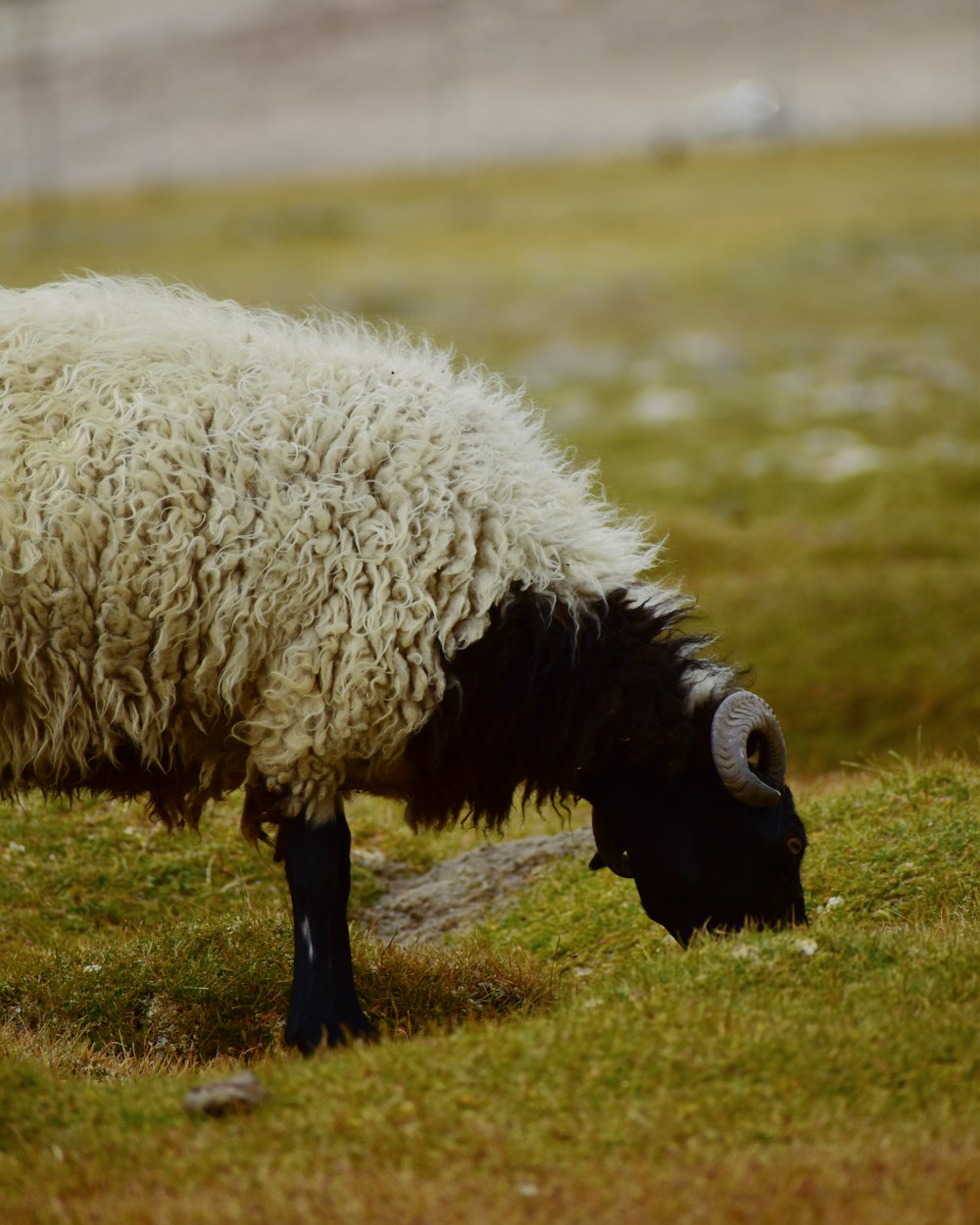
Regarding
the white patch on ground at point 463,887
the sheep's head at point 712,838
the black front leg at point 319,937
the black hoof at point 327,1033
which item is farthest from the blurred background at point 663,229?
the black hoof at point 327,1033

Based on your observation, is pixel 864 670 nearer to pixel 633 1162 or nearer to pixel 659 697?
pixel 659 697

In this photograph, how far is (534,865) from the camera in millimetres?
9320

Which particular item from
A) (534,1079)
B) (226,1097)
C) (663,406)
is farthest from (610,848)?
(663,406)

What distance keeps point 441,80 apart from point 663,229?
2604 inches

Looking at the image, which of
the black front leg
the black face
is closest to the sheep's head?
the black face

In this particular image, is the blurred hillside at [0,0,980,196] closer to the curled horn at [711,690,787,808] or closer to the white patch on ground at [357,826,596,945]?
the white patch on ground at [357,826,596,945]

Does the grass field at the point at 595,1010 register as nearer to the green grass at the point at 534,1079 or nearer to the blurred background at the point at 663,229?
the green grass at the point at 534,1079

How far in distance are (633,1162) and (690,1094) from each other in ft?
1.50

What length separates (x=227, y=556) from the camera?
6617mm

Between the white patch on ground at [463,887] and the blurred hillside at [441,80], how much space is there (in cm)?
7550

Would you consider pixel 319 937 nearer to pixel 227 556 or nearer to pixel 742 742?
pixel 227 556

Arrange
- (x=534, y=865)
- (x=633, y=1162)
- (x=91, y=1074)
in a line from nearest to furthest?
1. (x=633, y=1162)
2. (x=91, y=1074)
3. (x=534, y=865)

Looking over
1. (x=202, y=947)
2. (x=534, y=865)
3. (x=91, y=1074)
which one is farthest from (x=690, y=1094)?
(x=534, y=865)

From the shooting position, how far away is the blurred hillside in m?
94.8
